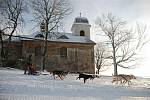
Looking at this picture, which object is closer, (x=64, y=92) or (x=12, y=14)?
(x=64, y=92)

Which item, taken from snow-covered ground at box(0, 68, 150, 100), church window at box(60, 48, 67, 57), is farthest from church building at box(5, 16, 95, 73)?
snow-covered ground at box(0, 68, 150, 100)

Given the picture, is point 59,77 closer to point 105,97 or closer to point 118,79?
point 118,79

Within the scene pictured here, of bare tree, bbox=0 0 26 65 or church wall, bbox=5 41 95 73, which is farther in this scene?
church wall, bbox=5 41 95 73

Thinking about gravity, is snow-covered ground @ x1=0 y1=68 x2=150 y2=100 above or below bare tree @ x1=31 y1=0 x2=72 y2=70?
below

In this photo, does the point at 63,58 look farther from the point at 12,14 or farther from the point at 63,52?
the point at 12,14

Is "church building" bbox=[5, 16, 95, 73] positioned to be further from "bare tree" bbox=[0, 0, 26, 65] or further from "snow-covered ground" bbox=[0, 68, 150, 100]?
"snow-covered ground" bbox=[0, 68, 150, 100]

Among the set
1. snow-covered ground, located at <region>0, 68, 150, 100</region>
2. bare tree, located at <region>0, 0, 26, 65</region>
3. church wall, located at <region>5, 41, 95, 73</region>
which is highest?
bare tree, located at <region>0, 0, 26, 65</region>

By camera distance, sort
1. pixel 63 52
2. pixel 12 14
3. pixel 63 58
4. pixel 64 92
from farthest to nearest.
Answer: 1. pixel 63 52
2. pixel 63 58
3. pixel 12 14
4. pixel 64 92

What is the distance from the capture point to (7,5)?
6176mm

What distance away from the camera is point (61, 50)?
9.23 meters

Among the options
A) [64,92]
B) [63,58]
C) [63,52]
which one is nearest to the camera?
[64,92]

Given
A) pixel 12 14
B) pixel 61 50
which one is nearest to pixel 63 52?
pixel 61 50

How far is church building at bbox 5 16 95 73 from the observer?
316 inches

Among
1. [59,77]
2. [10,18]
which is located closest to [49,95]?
[59,77]
